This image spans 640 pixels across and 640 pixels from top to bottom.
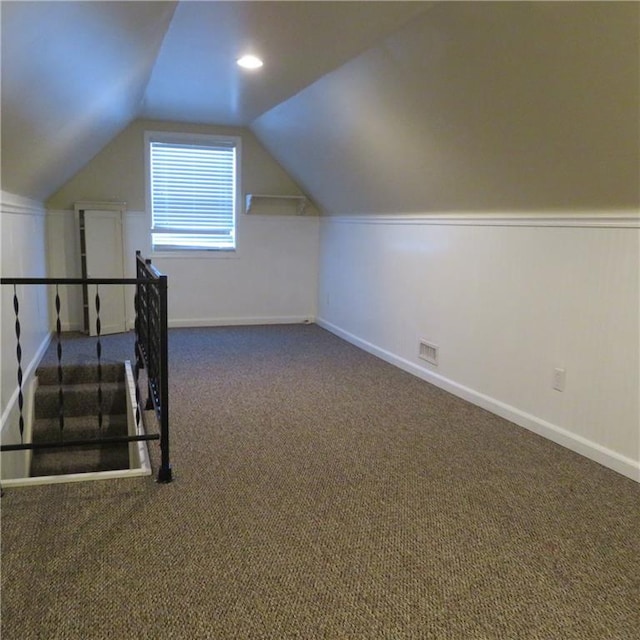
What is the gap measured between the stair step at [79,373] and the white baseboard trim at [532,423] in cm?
218

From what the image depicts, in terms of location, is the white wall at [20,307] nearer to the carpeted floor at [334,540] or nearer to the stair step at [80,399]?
the stair step at [80,399]

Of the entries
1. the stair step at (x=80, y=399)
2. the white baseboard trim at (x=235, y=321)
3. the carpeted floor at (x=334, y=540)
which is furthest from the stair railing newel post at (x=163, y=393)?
the white baseboard trim at (x=235, y=321)

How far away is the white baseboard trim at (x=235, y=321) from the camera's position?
18.9 ft

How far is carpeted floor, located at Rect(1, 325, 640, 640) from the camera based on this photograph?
61.9 inches

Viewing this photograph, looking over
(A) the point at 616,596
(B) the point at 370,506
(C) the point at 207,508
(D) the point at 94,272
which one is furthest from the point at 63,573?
(D) the point at 94,272

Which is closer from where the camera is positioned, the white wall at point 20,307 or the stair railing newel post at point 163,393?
the stair railing newel post at point 163,393

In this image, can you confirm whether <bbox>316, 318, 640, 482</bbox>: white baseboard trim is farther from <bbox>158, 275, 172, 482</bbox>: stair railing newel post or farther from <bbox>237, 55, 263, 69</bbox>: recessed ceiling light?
<bbox>237, 55, 263, 69</bbox>: recessed ceiling light

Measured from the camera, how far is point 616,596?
1.70 meters

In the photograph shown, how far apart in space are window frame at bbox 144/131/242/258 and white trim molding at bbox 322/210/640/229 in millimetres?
1730

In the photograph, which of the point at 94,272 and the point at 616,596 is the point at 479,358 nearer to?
the point at 616,596

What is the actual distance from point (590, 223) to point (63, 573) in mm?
2696

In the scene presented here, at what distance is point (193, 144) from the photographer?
5559 mm

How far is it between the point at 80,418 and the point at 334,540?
267 centimetres

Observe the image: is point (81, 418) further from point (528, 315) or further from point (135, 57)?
point (528, 315)
